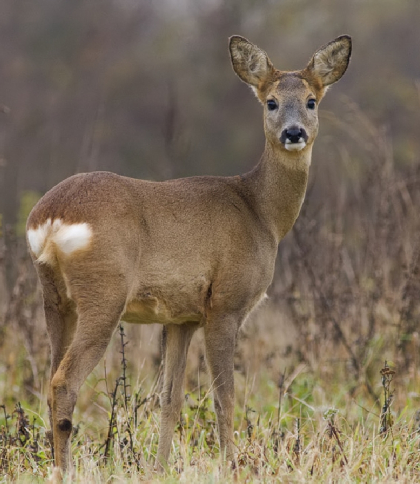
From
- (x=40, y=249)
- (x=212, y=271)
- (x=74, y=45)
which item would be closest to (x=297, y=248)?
(x=212, y=271)

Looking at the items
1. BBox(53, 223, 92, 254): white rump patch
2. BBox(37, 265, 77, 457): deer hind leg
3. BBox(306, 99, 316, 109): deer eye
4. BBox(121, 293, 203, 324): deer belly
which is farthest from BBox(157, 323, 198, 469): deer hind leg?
BBox(306, 99, 316, 109): deer eye

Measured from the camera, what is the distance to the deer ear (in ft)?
21.6

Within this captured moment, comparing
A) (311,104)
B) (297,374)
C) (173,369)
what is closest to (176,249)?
(173,369)

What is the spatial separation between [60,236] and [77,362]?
0.66 metres

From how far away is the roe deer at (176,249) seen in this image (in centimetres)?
516

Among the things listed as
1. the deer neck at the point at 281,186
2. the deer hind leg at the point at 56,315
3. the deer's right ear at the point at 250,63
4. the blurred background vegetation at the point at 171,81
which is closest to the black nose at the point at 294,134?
the deer neck at the point at 281,186

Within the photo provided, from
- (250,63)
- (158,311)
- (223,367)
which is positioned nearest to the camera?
(158,311)

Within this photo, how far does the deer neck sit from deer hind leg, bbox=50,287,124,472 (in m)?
1.51

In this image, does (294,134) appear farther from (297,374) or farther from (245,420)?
(297,374)

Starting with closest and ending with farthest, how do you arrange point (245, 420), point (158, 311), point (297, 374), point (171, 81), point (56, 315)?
1. point (56, 315)
2. point (158, 311)
3. point (245, 420)
4. point (297, 374)
5. point (171, 81)

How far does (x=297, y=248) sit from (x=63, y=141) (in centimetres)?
1669

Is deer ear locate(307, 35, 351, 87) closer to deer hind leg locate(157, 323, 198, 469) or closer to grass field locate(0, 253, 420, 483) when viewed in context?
deer hind leg locate(157, 323, 198, 469)

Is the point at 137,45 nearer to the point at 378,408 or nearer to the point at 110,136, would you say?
the point at 110,136

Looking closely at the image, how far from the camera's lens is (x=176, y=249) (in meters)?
5.64
